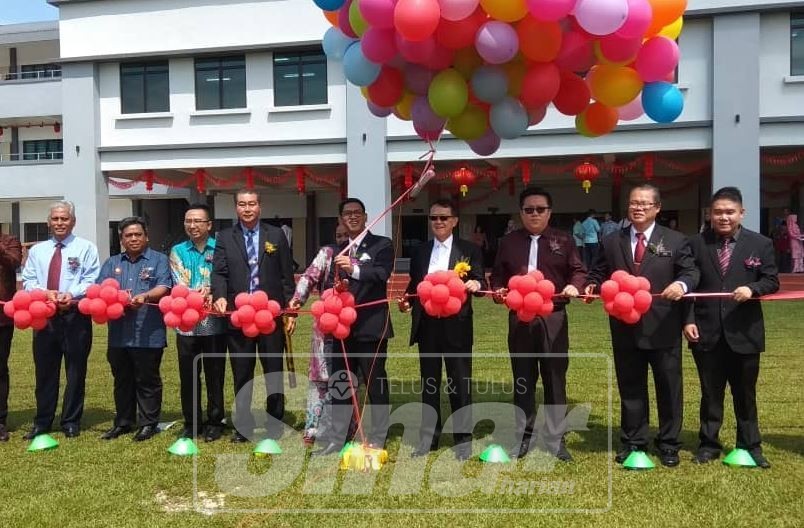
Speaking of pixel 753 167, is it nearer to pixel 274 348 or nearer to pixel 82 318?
pixel 274 348

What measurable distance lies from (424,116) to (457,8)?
35.8 inches

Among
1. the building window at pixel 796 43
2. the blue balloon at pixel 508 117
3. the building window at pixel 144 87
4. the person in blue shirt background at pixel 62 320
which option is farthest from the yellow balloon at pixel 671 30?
the building window at pixel 144 87

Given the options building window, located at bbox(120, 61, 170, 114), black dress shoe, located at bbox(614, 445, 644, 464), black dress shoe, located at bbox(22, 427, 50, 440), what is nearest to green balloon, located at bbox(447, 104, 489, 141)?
black dress shoe, located at bbox(614, 445, 644, 464)

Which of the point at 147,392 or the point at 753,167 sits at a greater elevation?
the point at 753,167

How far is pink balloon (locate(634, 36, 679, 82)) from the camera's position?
4.24m

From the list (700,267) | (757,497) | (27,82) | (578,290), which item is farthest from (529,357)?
(27,82)

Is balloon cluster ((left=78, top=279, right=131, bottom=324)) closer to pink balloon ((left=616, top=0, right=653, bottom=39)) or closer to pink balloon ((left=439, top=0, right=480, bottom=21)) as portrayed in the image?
pink balloon ((left=439, top=0, right=480, bottom=21))

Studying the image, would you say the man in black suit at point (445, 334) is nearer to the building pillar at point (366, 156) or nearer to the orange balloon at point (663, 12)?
the orange balloon at point (663, 12)

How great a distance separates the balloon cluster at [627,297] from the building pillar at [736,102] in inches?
415

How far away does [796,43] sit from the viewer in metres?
13.0

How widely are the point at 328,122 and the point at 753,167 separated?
27.6 ft

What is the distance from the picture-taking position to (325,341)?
189 inches

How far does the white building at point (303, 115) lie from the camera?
42.6ft

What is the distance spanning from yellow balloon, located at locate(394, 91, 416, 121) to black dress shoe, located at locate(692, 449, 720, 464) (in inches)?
113
